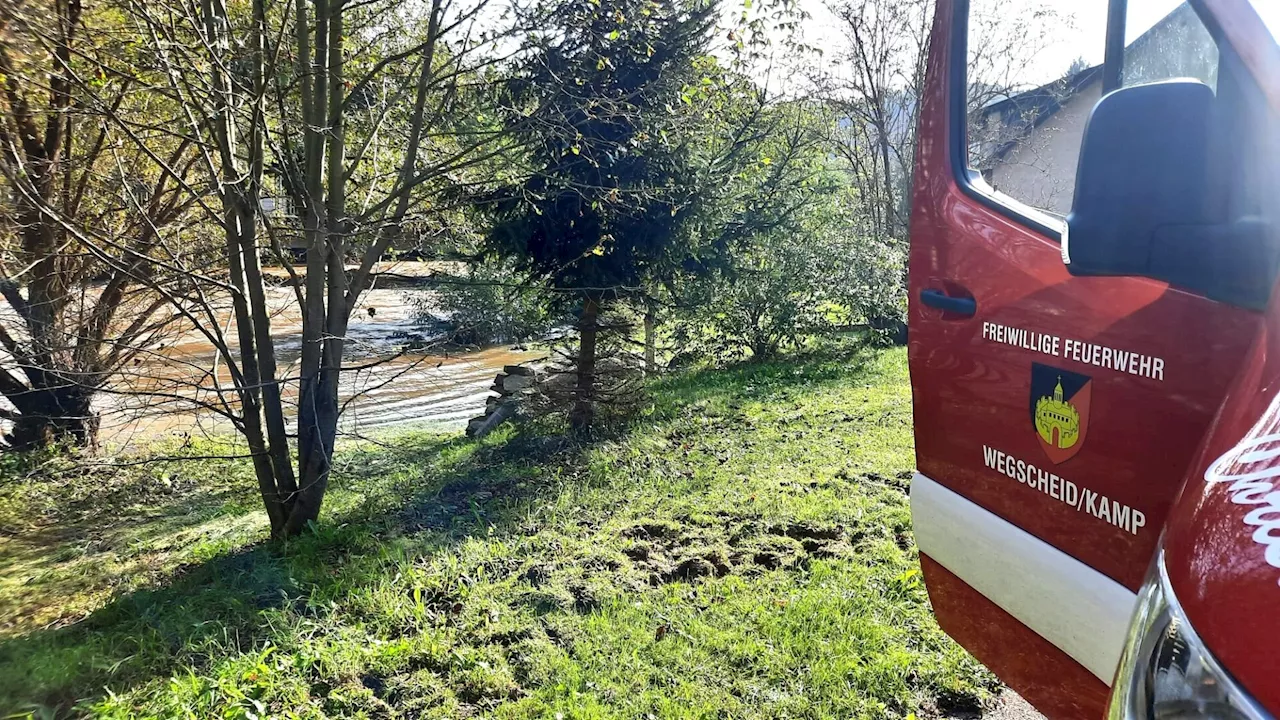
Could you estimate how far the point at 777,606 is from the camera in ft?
12.0

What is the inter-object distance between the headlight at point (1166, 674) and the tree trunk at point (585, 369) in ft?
21.7

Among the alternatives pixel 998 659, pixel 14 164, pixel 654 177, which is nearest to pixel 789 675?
pixel 998 659

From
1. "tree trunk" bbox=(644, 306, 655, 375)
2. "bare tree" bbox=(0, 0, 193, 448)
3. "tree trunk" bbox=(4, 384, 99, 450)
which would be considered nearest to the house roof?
"bare tree" bbox=(0, 0, 193, 448)

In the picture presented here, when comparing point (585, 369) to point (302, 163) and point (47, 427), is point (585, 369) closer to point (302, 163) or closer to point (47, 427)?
point (302, 163)

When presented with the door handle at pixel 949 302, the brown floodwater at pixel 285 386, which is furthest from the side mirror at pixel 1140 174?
the brown floodwater at pixel 285 386

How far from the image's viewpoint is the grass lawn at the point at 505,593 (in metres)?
3.04

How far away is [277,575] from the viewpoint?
432 centimetres

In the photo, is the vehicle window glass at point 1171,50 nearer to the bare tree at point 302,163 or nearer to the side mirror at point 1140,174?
the side mirror at point 1140,174

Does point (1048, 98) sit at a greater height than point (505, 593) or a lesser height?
greater

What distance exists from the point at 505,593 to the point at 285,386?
258 cm

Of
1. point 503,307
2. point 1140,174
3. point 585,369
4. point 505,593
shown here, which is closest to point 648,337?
point 503,307

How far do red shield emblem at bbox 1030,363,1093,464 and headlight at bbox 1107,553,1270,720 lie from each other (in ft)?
2.25

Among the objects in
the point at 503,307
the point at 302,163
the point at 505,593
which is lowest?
the point at 505,593

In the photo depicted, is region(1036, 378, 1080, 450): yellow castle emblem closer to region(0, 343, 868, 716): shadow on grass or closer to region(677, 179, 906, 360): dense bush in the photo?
region(0, 343, 868, 716): shadow on grass
